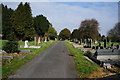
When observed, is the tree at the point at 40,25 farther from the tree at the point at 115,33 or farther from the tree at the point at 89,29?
the tree at the point at 115,33

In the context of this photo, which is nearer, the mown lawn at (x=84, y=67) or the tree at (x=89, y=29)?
the mown lawn at (x=84, y=67)

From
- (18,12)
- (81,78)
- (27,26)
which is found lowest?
(81,78)

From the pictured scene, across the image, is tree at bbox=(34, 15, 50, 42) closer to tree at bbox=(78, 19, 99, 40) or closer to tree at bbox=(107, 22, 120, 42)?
tree at bbox=(78, 19, 99, 40)

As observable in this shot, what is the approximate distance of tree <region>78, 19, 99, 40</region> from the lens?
5653 cm

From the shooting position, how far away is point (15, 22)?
57.5 meters

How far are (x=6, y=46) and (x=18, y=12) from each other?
122 feet

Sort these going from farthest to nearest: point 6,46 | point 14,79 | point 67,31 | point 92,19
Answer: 1. point 67,31
2. point 92,19
3. point 6,46
4. point 14,79

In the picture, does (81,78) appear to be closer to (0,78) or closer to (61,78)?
(61,78)

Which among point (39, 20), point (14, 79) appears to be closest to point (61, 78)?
point (14, 79)

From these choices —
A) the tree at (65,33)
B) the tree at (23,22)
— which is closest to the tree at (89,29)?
the tree at (23,22)

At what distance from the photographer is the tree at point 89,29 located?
56531mm

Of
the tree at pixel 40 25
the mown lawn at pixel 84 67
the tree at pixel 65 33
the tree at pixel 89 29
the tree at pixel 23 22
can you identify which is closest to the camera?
the mown lawn at pixel 84 67

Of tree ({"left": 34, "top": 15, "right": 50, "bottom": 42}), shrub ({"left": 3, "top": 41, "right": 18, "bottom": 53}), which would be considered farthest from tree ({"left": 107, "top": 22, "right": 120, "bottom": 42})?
shrub ({"left": 3, "top": 41, "right": 18, "bottom": 53})

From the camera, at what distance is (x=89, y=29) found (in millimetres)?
57406
